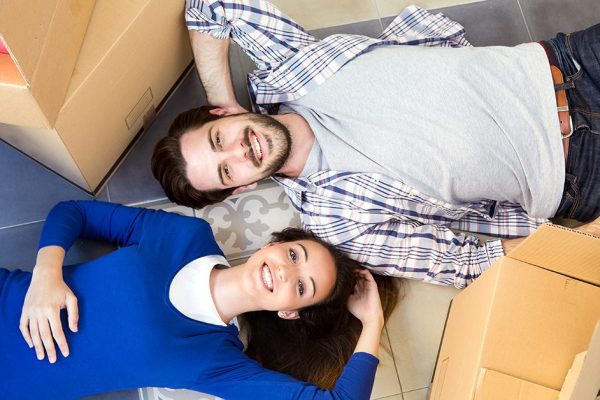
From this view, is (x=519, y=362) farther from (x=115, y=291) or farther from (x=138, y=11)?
(x=138, y=11)

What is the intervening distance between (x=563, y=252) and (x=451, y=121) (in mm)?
400

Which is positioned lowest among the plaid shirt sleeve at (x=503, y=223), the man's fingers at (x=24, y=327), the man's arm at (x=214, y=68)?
the man's fingers at (x=24, y=327)

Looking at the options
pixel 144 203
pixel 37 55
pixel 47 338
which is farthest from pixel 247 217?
pixel 37 55

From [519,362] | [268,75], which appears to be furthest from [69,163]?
[519,362]

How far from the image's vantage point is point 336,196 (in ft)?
4.74

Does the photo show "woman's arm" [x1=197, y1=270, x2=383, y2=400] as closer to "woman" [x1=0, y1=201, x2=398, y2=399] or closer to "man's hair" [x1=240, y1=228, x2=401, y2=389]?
"woman" [x1=0, y1=201, x2=398, y2=399]

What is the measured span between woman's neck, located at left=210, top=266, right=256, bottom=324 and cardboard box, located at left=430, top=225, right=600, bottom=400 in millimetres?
498

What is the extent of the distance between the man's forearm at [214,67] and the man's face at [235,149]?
148mm

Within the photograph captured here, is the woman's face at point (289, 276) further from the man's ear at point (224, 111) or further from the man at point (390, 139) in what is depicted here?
the man's ear at point (224, 111)

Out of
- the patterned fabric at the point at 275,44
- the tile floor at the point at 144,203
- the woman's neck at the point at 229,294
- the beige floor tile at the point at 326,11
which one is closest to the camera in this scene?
the woman's neck at the point at 229,294

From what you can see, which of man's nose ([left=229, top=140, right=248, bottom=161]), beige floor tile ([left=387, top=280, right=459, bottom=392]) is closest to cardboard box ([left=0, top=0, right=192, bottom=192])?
man's nose ([left=229, top=140, right=248, bottom=161])

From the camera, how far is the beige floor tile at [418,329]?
1541mm

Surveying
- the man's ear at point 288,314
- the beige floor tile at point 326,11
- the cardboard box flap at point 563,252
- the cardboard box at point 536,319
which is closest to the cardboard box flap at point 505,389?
the cardboard box at point 536,319

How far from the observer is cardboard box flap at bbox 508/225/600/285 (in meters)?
1.12
